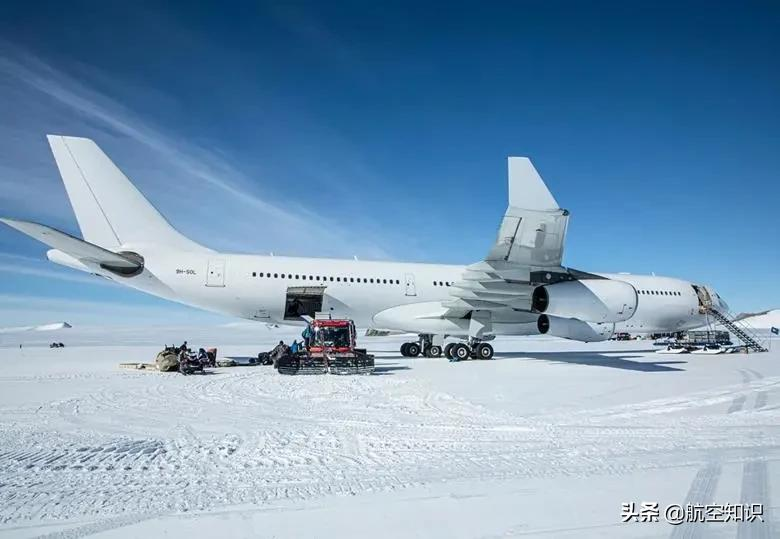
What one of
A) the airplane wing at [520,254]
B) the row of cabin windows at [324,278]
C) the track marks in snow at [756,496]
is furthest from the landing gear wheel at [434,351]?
the track marks in snow at [756,496]

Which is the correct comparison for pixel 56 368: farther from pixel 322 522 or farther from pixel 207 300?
pixel 322 522

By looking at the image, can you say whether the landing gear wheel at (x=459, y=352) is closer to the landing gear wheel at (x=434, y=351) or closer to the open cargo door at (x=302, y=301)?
the landing gear wheel at (x=434, y=351)

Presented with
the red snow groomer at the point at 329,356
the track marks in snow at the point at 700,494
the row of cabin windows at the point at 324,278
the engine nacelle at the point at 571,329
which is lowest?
the track marks in snow at the point at 700,494

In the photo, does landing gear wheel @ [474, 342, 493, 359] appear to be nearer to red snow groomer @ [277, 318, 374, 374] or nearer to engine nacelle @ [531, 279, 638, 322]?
engine nacelle @ [531, 279, 638, 322]

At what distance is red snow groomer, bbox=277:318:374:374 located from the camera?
13.4 metres

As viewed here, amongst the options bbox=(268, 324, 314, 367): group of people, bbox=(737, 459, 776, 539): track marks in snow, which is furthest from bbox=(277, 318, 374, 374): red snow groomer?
bbox=(737, 459, 776, 539): track marks in snow

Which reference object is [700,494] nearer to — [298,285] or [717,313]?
[298,285]

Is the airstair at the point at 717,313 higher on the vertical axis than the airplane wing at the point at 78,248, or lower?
lower

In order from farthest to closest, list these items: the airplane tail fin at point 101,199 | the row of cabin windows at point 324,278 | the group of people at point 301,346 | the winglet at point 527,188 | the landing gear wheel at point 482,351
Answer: the landing gear wheel at point 482,351, the row of cabin windows at point 324,278, the airplane tail fin at point 101,199, the group of people at point 301,346, the winglet at point 527,188

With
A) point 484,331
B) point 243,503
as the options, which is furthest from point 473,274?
point 243,503

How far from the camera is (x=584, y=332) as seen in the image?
1988 centimetres

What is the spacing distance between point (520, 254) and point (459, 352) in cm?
463

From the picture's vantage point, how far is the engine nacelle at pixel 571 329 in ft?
63.9

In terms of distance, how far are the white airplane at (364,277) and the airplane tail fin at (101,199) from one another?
3 cm
